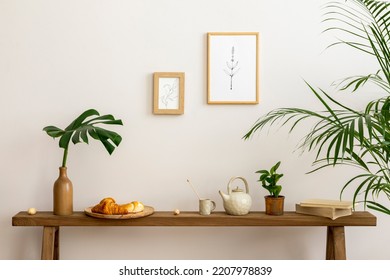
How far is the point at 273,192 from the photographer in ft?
7.46

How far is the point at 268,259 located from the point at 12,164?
149 centimetres

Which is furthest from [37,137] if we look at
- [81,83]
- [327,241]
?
[327,241]

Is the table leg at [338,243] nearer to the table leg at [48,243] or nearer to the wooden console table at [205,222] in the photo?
the wooden console table at [205,222]

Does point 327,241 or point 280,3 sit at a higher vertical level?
point 280,3

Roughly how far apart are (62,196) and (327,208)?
131 centimetres

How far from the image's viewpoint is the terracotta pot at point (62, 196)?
2.24 m

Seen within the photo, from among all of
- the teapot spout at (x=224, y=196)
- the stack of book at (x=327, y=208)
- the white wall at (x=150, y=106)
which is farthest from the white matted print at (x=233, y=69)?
the stack of book at (x=327, y=208)

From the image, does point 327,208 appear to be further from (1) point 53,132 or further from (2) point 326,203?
(1) point 53,132

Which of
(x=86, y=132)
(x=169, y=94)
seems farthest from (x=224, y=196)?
(x=86, y=132)

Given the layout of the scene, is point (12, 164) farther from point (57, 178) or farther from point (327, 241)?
point (327, 241)

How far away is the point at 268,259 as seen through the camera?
245 centimetres

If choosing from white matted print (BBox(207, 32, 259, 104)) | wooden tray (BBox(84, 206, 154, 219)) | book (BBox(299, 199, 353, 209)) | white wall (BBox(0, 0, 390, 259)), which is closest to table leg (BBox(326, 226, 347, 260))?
book (BBox(299, 199, 353, 209))

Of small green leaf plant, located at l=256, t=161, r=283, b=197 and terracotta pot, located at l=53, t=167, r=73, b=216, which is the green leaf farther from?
small green leaf plant, located at l=256, t=161, r=283, b=197

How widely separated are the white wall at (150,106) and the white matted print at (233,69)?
0.15 ft
